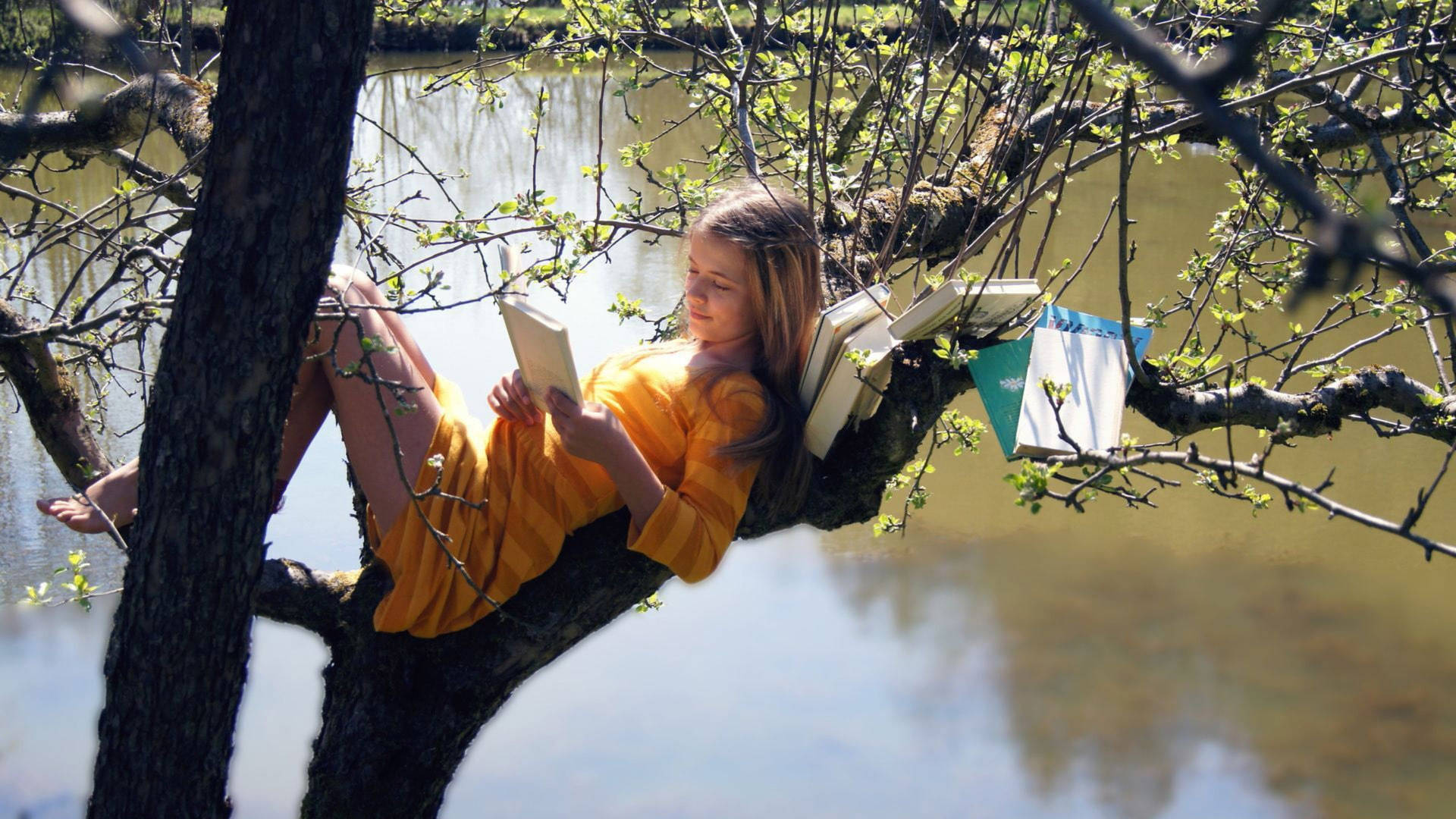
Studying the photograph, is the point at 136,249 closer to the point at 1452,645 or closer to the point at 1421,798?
the point at 1421,798

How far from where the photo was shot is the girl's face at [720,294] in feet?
7.11

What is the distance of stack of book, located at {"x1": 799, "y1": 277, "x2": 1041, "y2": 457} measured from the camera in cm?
185

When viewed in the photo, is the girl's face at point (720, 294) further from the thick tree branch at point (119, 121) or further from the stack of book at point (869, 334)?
the thick tree branch at point (119, 121)

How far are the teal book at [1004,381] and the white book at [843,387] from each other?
0.15 meters

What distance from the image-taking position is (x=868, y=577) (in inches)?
228

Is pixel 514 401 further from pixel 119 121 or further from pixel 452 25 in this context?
pixel 452 25

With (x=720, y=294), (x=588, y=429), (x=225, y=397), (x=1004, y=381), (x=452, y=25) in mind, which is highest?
(x=452, y=25)

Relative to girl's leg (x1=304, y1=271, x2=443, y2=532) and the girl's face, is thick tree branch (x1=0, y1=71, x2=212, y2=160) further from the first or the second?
the girl's face

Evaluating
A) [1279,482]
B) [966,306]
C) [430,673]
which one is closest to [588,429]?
[430,673]

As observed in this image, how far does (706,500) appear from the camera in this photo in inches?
76.4

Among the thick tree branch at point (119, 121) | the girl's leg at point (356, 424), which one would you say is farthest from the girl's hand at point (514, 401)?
the thick tree branch at point (119, 121)

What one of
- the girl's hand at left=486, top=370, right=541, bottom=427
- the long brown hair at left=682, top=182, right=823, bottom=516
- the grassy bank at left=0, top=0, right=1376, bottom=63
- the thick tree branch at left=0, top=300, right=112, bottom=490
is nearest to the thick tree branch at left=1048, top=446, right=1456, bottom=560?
the long brown hair at left=682, top=182, right=823, bottom=516

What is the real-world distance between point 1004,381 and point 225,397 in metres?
1.10

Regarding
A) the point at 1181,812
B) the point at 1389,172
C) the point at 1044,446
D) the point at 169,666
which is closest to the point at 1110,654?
the point at 1181,812
